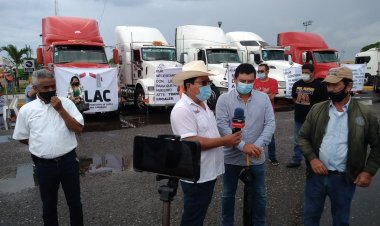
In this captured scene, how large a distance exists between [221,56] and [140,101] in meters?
4.15

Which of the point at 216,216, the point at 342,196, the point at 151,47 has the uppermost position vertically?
the point at 151,47

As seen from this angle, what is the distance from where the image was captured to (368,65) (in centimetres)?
2416

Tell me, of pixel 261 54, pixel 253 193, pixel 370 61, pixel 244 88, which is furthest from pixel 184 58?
pixel 370 61

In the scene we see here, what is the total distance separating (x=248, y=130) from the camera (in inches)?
131

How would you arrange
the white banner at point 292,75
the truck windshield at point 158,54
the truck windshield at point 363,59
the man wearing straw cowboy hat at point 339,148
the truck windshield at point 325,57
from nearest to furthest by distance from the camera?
the man wearing straw cowboy hat at point 339,148
the white banner at point 292,75
the truck windshield at point 158,54
the truck windshield at point 325,57
the truck windshield at point 363,59

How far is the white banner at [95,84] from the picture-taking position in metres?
10.3

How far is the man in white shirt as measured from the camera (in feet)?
10.1

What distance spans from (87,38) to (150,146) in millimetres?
11794

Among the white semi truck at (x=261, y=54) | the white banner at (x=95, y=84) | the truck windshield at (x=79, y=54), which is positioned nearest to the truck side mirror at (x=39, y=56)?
the truck windshield at (x=79, y=54)

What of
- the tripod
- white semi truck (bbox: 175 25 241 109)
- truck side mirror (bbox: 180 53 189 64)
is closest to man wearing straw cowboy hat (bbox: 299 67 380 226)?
the tripod

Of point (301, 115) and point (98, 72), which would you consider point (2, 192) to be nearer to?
point (301, 115)

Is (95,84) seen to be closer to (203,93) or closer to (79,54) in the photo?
(79,54)

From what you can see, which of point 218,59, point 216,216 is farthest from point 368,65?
point 216,216

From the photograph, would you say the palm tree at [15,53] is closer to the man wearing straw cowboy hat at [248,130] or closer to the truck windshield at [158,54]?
the truck windshield at [158,54]
